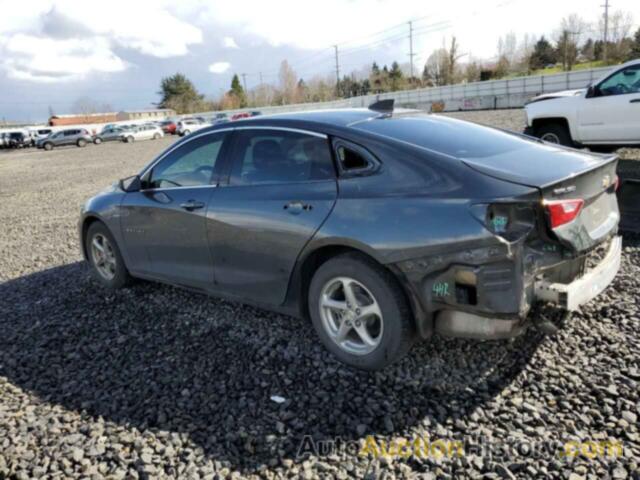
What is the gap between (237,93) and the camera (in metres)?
104

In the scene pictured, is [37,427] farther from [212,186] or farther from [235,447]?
[212,186]

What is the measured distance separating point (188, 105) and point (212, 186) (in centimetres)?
9514

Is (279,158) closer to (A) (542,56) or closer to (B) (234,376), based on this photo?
(B) (234,376)

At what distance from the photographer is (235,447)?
2.75m

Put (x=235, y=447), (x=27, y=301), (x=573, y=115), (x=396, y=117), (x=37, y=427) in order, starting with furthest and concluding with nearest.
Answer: (x=573, y=115) → (x=27, y=301) → (x=396, y=117) → (x=37, y=427) → (x=235, y=447)

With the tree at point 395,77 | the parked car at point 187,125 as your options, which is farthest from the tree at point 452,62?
the parked car at point 187,125

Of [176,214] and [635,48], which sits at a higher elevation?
[635,48]

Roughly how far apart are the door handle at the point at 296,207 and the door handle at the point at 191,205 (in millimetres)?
915

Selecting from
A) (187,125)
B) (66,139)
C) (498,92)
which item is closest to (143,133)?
(187,125)

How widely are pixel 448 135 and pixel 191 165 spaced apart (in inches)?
84.8

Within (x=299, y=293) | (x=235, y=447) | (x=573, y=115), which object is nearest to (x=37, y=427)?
(x=235, y=447)

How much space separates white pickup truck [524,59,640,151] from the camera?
8398 millimetres

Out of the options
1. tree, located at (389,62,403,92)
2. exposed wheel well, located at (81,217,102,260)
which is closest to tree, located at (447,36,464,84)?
tree, located at (389,62,403,92)

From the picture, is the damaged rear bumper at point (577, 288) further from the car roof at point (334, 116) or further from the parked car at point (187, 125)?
the parked car at point (187, 125)
